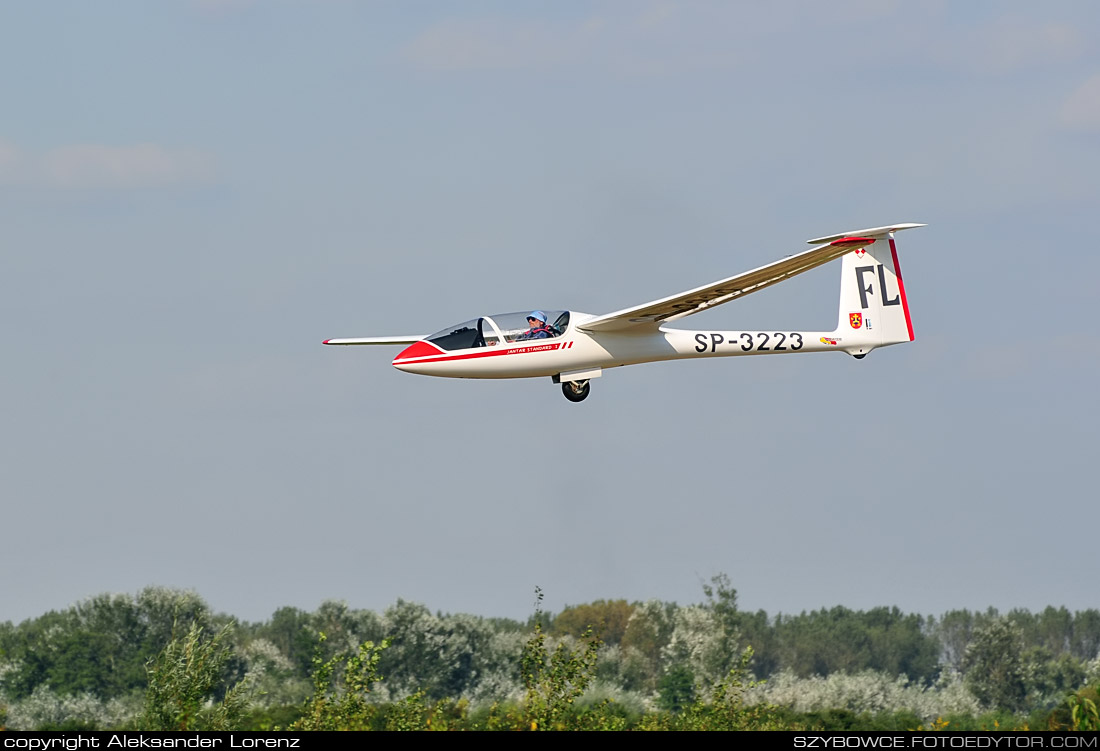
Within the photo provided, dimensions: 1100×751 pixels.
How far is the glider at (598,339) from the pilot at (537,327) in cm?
2

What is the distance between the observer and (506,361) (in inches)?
1344

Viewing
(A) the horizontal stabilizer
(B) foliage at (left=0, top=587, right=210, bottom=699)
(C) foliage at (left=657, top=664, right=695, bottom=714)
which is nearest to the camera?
(A) the horizontal stabilizer

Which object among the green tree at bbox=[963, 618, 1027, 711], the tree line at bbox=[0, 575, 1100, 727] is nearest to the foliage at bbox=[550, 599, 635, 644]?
the tree line at bbox=[0, 575, 1100, 727]

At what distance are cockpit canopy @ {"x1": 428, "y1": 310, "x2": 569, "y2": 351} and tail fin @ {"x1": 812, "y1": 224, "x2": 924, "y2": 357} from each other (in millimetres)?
9696

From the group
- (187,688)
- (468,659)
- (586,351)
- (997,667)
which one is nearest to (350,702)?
(187,688)

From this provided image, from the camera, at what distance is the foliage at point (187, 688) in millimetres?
33031

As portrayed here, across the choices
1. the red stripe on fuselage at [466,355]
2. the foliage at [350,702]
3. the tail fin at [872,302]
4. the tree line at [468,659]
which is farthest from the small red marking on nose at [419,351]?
the tree line at [468,659]

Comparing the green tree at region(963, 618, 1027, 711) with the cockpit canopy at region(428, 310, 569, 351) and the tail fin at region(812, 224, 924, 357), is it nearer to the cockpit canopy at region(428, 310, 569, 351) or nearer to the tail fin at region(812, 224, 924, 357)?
the tail fin at region(812, 224, 924, 357)

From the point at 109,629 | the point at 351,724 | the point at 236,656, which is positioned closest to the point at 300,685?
the point at 236,656

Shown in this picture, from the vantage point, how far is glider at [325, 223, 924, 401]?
3372cm
